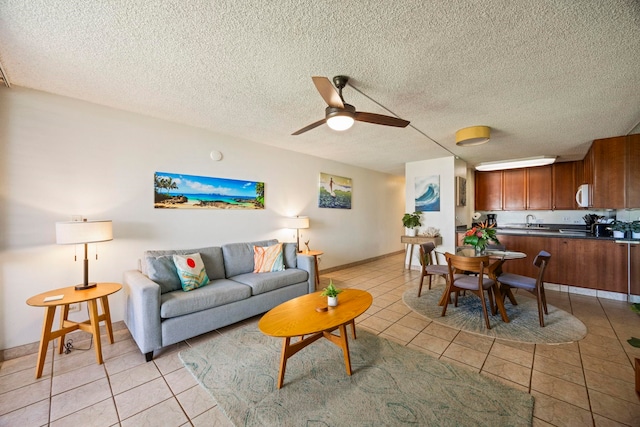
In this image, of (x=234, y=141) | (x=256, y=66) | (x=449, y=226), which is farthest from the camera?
(x=449, y=226)

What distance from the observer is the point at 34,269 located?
2.43 meters

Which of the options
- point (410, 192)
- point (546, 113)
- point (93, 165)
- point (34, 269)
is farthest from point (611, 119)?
point (34, 269)

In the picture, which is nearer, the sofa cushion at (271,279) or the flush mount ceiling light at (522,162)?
the sofa cushion at (271,279)

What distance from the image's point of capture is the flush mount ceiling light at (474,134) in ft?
10.9

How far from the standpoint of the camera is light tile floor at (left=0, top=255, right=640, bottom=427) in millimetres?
1651

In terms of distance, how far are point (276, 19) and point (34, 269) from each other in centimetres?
318

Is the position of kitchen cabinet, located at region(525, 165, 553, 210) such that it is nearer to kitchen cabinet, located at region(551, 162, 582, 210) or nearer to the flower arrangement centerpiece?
kitchen cabinet, located at region(551, 162, 582, 210)

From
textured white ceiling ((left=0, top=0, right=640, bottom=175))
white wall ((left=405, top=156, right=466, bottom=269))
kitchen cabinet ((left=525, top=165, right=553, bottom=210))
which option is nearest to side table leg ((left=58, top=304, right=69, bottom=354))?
textured white ceiling ((left=0, top=0, right=640, bottom=175))

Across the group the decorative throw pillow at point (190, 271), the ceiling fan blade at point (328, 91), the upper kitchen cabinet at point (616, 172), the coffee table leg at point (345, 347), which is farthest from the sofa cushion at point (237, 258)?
the upper kitchen cabinet at point (616, 172)

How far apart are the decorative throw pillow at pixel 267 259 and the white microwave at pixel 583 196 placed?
5.49m

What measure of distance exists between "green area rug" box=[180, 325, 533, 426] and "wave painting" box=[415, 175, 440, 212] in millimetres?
3621

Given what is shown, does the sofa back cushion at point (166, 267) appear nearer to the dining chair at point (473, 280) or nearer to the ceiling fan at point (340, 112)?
the ceiling fan at point (340, 112)

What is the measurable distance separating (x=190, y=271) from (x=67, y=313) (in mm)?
1133

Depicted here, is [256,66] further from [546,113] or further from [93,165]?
[546,113]
